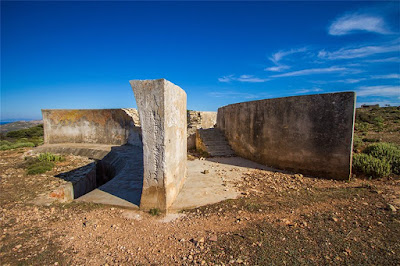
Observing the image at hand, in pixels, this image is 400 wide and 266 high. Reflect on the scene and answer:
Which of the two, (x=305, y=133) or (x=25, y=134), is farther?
(x=25, y=134)

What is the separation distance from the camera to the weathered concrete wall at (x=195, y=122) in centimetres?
1059

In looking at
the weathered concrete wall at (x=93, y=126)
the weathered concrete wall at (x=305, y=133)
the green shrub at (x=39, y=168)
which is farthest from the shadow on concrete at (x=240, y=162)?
the green shrub at (x=39, y=168)

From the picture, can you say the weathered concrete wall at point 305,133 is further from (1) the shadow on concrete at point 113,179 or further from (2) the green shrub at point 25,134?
(2) the green shrub at point 25,134

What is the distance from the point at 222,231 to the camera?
9.34 ft

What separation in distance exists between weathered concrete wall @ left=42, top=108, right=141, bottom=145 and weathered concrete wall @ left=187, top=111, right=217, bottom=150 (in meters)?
2.91

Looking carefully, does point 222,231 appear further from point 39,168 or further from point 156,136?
point 39,168

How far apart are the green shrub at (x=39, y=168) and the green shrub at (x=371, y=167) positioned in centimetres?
945

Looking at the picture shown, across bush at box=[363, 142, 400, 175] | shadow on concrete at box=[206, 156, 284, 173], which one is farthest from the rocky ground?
shadow on concrete at box=[206, 156, 284, 173]

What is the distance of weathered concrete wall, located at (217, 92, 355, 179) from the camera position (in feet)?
16.6

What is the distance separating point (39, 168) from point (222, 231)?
247 inches

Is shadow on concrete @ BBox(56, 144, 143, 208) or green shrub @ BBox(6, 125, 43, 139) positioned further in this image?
green shrub @ BBox(6, 125, 43, 139)

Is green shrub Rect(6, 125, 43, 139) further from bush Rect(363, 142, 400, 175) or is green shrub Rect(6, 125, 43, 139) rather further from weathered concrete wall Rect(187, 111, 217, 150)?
bush Rect(363, 142, 400, 175)

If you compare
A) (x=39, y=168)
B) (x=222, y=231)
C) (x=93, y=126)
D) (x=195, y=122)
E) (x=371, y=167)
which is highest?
(x=195, y=122)

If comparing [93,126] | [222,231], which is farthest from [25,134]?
[222,231]
